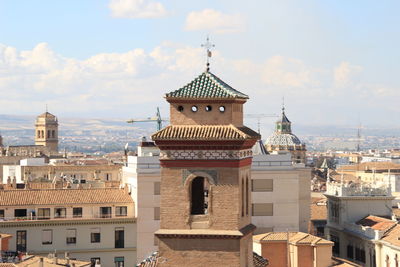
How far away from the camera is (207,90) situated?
32.7 metres

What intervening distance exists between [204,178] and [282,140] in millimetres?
143940

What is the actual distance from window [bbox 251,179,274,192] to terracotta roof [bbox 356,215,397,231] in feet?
22.7

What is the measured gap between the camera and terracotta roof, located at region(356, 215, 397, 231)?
60.9 m

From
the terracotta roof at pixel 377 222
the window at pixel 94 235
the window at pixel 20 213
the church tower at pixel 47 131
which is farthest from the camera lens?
the church tower at pixel 47 131

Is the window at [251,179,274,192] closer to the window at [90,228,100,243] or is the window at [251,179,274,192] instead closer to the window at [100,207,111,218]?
the window at [100,207,111,218]

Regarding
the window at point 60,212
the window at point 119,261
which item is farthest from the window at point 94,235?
the window at point 60,212

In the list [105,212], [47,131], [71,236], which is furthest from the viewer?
[47,131]

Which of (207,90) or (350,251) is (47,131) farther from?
(207,90)

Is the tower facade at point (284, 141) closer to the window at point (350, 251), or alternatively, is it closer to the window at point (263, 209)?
the window at point (350, 251)

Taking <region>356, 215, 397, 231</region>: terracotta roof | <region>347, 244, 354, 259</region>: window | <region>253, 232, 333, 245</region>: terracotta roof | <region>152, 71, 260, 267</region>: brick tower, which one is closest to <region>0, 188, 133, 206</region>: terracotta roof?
<region>253, 232, 333, 245</region>: terracotta roof

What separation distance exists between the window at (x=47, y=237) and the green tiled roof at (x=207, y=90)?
3153cm

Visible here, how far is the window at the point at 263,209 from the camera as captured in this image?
199 ft

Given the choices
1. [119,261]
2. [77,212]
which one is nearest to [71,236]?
[77,212]

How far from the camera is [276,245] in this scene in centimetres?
5628
